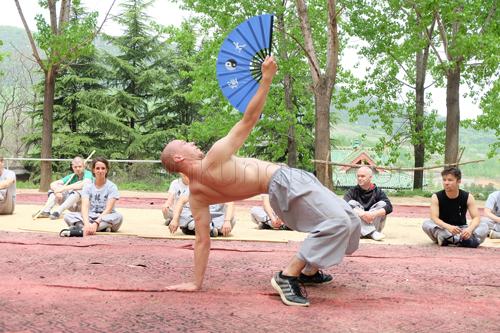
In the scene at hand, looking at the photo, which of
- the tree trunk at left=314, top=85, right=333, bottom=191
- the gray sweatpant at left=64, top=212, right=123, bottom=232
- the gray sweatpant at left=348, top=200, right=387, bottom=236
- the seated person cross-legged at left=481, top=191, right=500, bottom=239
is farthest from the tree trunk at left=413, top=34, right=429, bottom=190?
the gray sweatpant at left=64, top=212, right=123, bottom=232

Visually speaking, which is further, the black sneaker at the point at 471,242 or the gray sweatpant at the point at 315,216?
the black sneaker at the point at 471,242

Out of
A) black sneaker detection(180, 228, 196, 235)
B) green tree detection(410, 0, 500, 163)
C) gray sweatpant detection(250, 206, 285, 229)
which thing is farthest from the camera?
green tree detection(410, 0, 500, 163)

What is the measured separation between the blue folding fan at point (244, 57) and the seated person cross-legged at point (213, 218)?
165cm

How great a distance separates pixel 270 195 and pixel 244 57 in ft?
5.56

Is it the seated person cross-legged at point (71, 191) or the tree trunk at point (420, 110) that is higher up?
the tree trunk at point (420, 110)

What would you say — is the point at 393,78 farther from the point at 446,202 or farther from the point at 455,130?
the point at 446,202

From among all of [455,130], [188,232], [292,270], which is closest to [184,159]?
[292,270]

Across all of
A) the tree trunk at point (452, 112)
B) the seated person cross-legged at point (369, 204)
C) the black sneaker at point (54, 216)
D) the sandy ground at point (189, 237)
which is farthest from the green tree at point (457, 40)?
the black sneaker at point (54, 216)

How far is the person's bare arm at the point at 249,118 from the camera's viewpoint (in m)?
2.68

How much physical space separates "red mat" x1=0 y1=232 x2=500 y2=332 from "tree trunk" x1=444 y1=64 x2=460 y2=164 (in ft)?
33.1

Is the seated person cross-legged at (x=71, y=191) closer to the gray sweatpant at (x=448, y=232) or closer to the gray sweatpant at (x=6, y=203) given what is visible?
the gray sweatpant at (x=6, y=203)

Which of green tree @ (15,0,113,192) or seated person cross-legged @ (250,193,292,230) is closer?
seated person cross-legged @ (250,193,292,230)

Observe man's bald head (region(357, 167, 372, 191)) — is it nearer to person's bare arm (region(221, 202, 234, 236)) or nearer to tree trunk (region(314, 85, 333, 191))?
person's bare arm (region(221, 202, 234, 236))

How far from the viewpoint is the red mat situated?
7.45 ft
